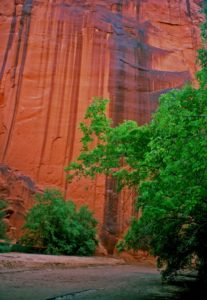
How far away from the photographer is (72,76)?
1164 inches

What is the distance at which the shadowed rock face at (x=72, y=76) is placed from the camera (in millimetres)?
27359

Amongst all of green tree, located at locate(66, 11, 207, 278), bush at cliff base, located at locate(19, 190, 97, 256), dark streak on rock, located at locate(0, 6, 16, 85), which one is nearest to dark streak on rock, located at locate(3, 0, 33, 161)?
dark streak on rock, located at locate(0, 6, 16, 85)

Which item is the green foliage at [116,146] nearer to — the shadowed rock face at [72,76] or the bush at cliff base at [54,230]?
the bush at cliff base at [54,230]

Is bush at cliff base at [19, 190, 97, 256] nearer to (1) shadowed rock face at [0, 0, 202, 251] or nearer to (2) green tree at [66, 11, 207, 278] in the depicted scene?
(1) shadowed rock face at [0, 0, 202, 251]

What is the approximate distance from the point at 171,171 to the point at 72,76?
24.3 m

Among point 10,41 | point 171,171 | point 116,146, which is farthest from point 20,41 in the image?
point 171,171

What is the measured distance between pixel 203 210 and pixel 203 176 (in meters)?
1.57

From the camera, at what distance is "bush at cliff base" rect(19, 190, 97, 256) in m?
18.9

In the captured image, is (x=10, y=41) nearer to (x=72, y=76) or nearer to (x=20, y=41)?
(x=20, y=41)

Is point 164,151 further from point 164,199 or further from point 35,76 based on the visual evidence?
point 35,76

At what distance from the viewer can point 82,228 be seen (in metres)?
20.5

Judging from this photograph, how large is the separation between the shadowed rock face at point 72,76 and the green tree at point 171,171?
578 inches

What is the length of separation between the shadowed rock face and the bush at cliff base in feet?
15.3

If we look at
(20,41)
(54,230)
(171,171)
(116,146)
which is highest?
(20,41)
